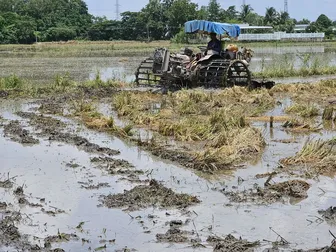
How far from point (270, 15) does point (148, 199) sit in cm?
9406

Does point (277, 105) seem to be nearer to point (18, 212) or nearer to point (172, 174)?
point (172, 174)

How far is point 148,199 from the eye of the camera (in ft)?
22.1

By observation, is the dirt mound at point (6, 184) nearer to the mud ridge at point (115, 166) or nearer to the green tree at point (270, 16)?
the mud ridge at point (115, 166)

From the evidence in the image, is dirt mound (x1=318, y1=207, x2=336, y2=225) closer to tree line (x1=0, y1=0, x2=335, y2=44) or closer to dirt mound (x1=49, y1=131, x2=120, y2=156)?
dirt mound (x1=49, y1=131, x2=120, y2=156)

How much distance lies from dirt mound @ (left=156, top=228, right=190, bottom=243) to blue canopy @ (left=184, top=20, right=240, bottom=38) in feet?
41.2

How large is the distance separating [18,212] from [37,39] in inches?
2695

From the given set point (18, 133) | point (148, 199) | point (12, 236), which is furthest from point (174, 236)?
point (18, 133)

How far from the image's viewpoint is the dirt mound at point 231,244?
17.4ft

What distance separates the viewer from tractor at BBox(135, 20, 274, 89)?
16781 millimetres

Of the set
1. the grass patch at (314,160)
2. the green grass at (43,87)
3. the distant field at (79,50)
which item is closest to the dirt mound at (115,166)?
the grass patch at (314,160)

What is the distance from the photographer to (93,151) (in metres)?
9.56

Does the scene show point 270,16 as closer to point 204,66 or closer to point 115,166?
point 204,66

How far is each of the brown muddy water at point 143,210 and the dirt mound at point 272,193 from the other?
0.12 metres

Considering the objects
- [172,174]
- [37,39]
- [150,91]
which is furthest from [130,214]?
[37,39]
